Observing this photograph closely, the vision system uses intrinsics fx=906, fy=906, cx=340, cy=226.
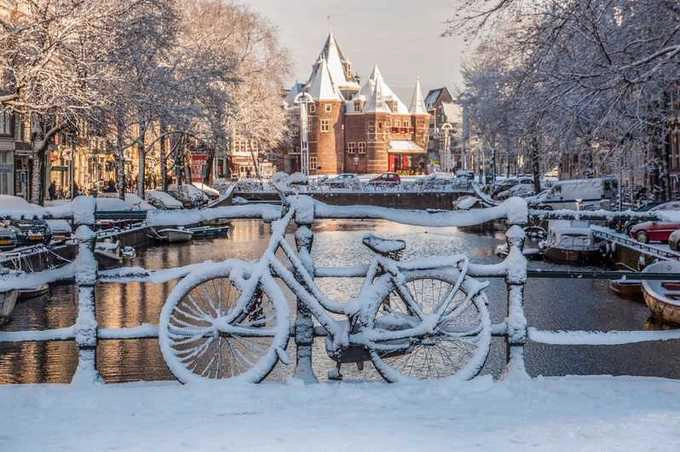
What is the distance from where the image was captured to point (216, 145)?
5038cm

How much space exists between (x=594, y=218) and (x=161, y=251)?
27198 mm

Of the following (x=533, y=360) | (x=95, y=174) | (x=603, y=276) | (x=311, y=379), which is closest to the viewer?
(x=311, y=379)

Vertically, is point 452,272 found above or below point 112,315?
above

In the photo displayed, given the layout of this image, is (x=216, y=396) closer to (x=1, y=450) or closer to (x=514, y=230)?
(x=1, y=450)

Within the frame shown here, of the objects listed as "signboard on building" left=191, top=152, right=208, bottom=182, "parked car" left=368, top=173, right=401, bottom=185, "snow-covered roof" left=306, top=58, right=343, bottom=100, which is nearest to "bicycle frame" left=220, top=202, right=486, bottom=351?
"parked car" left=368, top=173, right=401, bottom=185

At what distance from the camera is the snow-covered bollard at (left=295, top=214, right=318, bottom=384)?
6.32 m

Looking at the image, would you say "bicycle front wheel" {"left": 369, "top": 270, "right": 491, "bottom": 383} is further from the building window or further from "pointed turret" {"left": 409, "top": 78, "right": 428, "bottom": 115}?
"pointed turret" {"left": 409, "top": 78, "right": 428, "bottom": 115}

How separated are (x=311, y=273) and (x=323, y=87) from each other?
104 metres

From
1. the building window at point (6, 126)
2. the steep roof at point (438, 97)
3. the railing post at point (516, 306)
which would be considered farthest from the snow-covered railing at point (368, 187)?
the steep roof at point (438, 97)

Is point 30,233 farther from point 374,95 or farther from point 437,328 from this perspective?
point 374,95

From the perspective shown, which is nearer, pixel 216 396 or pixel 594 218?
pixel 216 396

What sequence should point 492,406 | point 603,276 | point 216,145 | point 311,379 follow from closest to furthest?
point 492,406, point 311,379, point 603,276, point 216,145

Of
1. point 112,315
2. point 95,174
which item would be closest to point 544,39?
point 112,315

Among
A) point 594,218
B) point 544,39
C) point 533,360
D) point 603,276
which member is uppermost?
point 544,39
